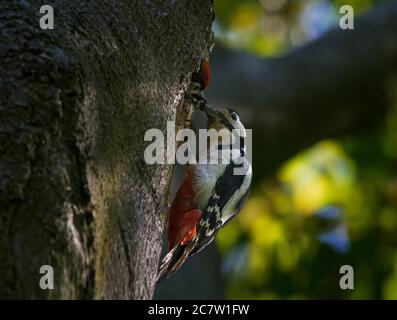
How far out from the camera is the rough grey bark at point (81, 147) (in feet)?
7.22

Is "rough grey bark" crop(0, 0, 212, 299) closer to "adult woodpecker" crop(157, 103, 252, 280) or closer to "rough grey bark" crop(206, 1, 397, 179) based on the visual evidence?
"adult woodpecker" crop(157, 103, 252, 280)

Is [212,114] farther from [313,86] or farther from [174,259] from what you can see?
[313,86]

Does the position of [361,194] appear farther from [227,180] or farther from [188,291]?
[227,180]

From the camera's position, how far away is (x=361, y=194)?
7031mm

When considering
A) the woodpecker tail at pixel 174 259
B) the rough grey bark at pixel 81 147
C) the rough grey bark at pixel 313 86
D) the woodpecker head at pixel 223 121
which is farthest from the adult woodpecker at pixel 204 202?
the rough grey bark at pixel 313 86

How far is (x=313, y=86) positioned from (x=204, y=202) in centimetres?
246

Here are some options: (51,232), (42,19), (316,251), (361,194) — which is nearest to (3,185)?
(51,232)

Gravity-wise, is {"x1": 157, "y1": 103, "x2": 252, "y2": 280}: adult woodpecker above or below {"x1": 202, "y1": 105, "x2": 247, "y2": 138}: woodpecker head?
below

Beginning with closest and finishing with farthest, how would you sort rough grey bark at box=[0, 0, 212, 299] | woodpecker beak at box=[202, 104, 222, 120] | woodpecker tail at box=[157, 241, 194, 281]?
rough grey bark at box=[0, 0, 212, 299] < woodpecker tail at box=[157, 241, 194, 281] < woodpecker beak at box=[202, 104, 222, 120]

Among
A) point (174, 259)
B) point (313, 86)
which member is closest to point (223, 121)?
point (174, 259)

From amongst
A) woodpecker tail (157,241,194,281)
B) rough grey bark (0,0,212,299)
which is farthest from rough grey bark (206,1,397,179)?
rough grey bark (0,0,212,299)

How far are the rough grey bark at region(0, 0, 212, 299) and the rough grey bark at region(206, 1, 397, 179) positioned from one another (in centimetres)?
332

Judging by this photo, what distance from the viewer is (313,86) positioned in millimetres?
6391

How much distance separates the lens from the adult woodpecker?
13.5 feet
